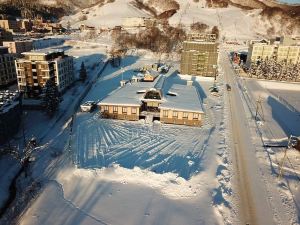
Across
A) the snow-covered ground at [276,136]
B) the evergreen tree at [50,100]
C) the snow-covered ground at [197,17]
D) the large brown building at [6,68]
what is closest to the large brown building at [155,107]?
the evergreen tree at [50,100]

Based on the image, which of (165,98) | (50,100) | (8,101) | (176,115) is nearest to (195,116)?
(176,115)

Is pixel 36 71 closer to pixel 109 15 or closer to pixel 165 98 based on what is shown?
pixel 165 98

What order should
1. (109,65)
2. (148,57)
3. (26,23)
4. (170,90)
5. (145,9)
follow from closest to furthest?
(170,90) < (109,65) < (148,57) < (26,23) < (145,9)

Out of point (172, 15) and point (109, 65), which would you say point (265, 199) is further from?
point (172, 15)

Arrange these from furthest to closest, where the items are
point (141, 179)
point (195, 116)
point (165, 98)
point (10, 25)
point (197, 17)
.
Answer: point (197, 17) → point (10, 25) → point (165, 98) → point (195, 116) → point (141, 179)

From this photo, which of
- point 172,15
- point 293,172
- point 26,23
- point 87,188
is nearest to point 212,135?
point 293,172

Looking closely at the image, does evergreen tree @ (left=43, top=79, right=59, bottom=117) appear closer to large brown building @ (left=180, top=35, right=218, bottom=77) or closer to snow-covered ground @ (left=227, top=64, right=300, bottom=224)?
snow-covered ground @ (left=227, top=64, right=300, bottom=224)
